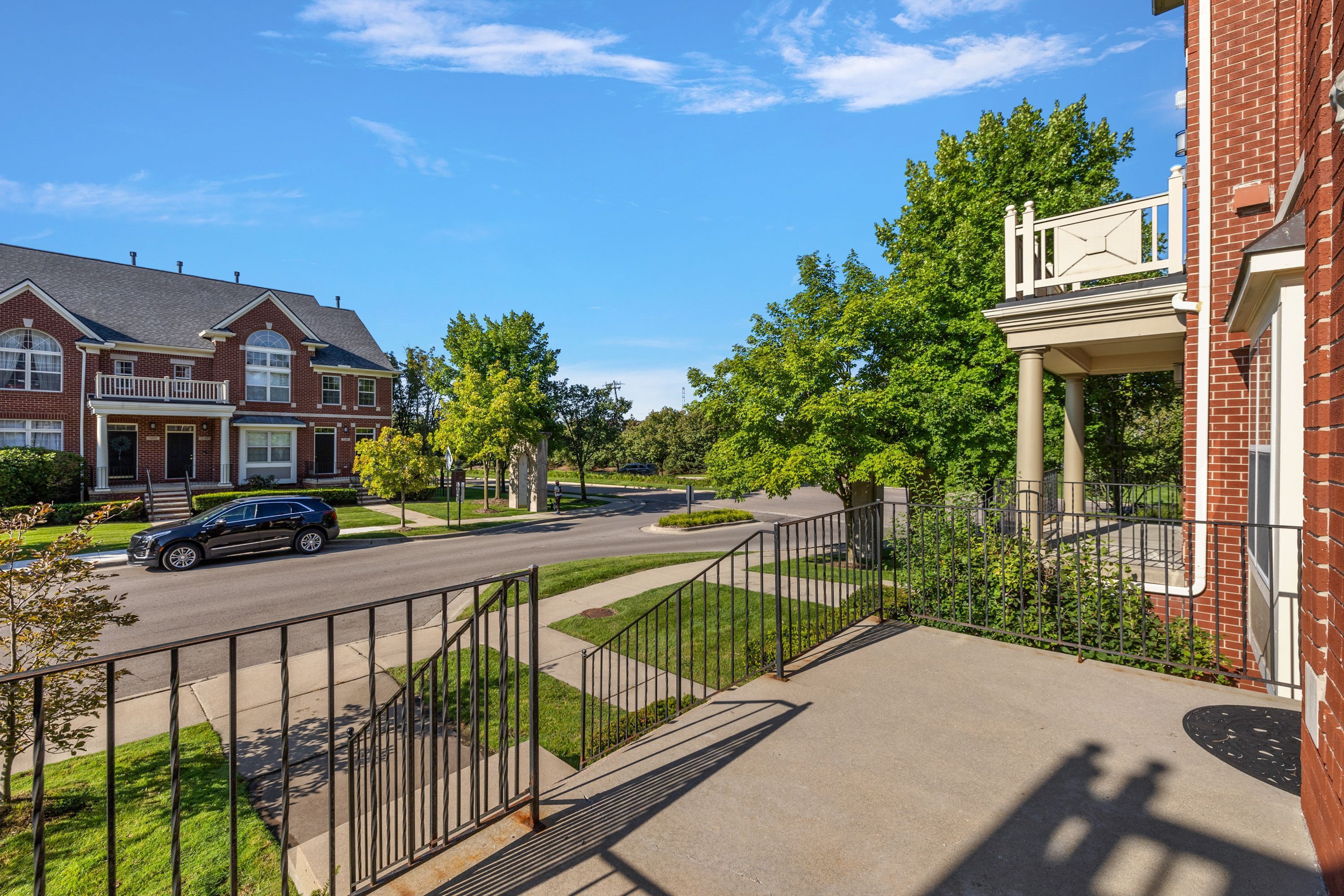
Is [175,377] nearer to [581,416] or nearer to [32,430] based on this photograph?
[32,430]

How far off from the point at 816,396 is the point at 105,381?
90.2ft

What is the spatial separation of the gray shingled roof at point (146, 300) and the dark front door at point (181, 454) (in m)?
3.94

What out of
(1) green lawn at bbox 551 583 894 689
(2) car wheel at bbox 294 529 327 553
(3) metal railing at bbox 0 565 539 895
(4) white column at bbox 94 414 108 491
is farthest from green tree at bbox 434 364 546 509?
(3) metal railing at bbox 0 565 539 895

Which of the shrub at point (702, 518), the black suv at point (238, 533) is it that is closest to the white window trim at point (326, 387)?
the black suv at point (238, 533)

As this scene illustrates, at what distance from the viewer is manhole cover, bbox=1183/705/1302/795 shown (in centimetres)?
349

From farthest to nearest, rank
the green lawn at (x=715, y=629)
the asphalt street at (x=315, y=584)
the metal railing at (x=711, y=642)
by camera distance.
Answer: the asphalt street at (x=315, y=584) → the green lawn at (x=715, y=629) → the metal railing at (x=711, y=642)

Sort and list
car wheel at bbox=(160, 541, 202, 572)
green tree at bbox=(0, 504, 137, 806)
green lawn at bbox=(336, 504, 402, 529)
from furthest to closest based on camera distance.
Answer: green lawn at bbox=(336, 504, 402, 529), car wheel at bbox=(160, 541, 202, 572), green tree at bbox=(0, 504, 137, 806)

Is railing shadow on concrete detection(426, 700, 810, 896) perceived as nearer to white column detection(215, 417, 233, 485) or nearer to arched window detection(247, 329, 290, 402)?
white column detection(215, 417, 233, 485)

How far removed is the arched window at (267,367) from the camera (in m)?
27.6

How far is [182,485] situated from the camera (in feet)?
82.7

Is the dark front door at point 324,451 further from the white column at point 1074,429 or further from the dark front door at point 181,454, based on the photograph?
the white column at point 1074,429

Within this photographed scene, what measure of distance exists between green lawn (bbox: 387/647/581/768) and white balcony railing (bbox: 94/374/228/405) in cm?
2517

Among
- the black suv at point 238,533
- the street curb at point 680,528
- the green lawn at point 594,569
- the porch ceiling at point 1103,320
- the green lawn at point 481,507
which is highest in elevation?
the porch ceiling at point 1103,320

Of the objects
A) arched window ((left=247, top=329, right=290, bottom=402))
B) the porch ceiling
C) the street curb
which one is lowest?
the street curb
